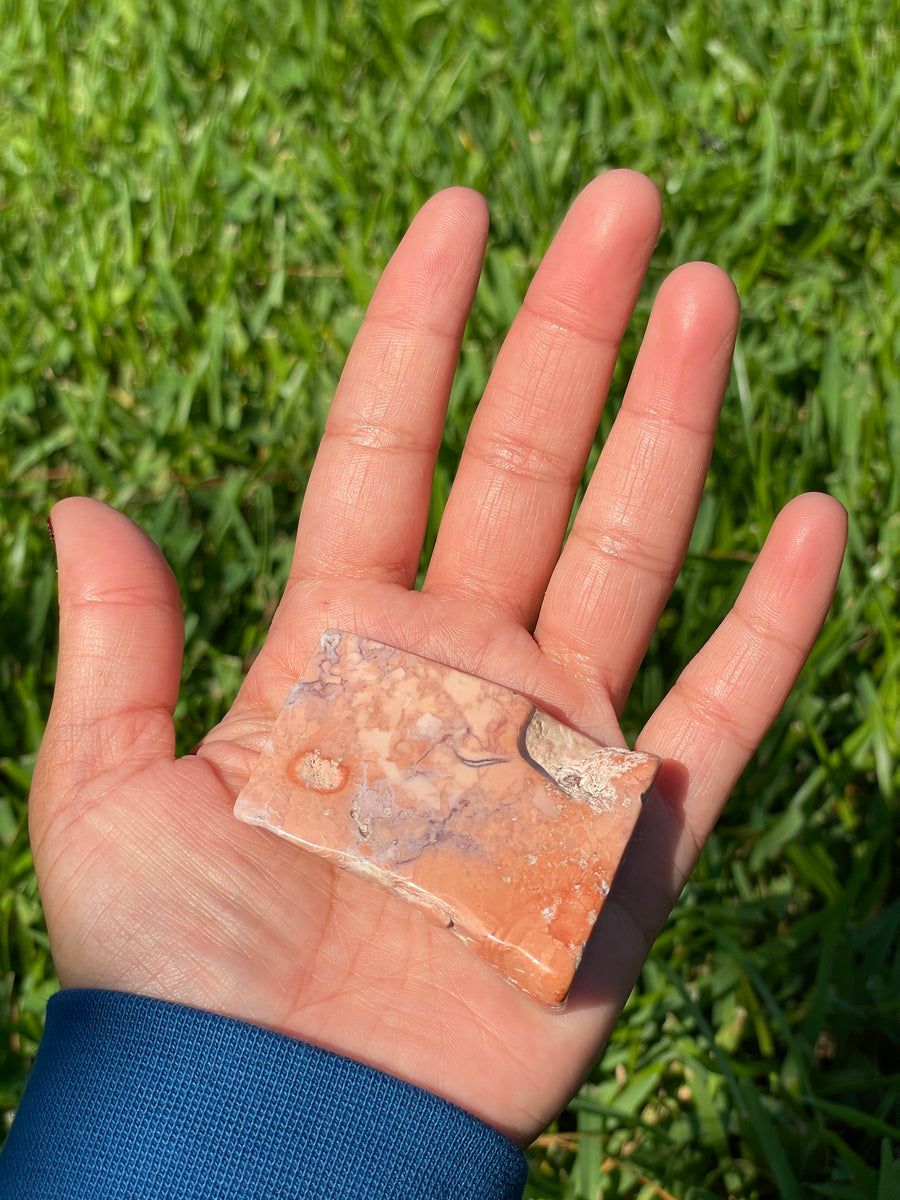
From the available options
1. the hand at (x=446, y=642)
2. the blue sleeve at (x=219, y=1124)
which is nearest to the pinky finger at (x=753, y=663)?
the hand at (x=446, y=642)

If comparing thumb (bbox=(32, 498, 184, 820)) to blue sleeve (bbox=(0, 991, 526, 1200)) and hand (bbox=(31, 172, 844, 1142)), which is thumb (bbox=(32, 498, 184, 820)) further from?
blue sleeve (bbox=(0, 991, 526, 1200))

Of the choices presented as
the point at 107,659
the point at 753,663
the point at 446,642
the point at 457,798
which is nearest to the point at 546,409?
the point at 446,642

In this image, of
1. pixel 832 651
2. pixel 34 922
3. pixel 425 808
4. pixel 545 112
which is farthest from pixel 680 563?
pixel 545 112

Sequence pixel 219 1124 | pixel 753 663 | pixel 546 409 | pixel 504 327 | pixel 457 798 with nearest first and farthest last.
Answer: pixel 219 1124
pixel 457 798
pixel 753 663
pixel 546 409
pixel 504 327

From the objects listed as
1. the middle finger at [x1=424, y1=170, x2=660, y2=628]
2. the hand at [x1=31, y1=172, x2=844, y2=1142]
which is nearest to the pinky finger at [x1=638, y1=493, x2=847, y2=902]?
the hand at [x1=31, y1=172, x2=844, y2=1142]

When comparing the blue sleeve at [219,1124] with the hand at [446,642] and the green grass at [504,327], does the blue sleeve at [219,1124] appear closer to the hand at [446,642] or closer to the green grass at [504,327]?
the hand at [446,642]

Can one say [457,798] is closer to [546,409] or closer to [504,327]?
[546,409]
